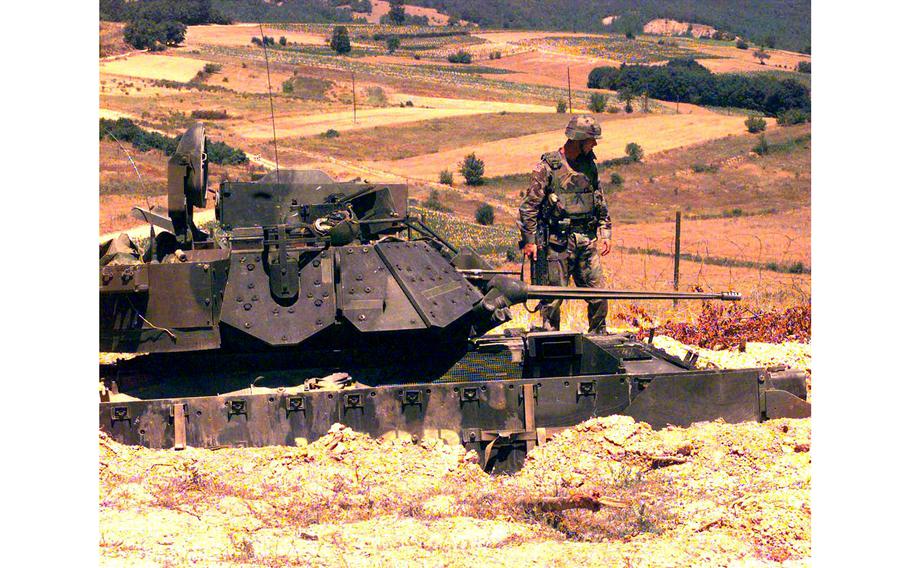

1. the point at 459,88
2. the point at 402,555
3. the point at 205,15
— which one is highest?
the point at 205,15

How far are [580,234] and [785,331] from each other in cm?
415

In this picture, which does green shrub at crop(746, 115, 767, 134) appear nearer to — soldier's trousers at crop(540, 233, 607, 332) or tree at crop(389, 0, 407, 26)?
soldier's trousers at crop(540, 233, 607, 332)

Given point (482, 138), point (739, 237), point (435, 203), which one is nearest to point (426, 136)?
point (482, 138)

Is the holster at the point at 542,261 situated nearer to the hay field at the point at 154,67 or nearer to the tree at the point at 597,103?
the tree at the point at 597,103

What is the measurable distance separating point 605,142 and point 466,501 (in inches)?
1770

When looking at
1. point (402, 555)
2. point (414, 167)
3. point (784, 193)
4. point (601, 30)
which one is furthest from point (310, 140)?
point (601, 30)

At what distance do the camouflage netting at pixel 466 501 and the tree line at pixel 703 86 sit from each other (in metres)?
50.4

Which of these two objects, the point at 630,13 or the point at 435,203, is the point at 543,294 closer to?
the point at 435,203

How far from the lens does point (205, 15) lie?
77.1 metres

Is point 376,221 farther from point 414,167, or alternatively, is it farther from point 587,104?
point 587,104

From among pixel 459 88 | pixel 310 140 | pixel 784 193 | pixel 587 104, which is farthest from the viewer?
pixel 459 88

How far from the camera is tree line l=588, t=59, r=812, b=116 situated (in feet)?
205

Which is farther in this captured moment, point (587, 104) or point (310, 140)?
point (587, 104)

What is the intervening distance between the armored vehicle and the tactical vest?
7.42 feet
